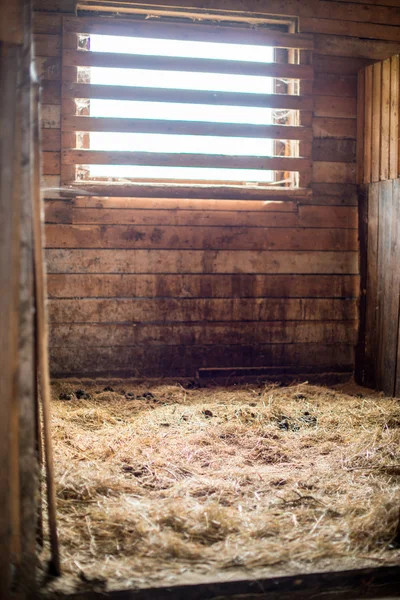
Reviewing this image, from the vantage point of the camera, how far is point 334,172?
5395 millimetres

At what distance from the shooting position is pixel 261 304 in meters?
5.27

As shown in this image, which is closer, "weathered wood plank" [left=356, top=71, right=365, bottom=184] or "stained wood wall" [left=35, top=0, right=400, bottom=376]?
"stained wood wall" [left=35, top=0, right=400, bottom=376]

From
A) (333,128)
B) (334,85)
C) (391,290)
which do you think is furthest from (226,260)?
(334,85)

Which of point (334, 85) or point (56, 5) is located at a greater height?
point (56, 5)

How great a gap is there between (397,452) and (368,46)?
12.5 ft

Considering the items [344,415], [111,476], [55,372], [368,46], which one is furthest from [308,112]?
[111,476]

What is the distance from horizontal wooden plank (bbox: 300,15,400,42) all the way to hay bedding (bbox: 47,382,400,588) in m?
3.22

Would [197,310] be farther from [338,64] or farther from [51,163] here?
[338,64]

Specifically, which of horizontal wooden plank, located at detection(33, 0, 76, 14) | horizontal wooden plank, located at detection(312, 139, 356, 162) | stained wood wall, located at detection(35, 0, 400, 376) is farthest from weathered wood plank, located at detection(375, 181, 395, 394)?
horizontal wooden plank, located at detection(33, 0, 76, 14)

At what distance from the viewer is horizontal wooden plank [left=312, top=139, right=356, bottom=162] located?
17.6 ft

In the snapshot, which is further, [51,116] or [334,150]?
[334,150]

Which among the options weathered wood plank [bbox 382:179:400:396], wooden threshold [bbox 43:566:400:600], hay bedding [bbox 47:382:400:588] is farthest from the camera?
weathered wood plank [bbox 382:179:400:396]

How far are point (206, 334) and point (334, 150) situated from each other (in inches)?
79.3

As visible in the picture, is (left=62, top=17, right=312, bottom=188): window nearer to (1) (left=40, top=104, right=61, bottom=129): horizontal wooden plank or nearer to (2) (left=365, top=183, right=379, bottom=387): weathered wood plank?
(1) (left=40, top=104, right=61, bottom=129): horizontal wooden plank
